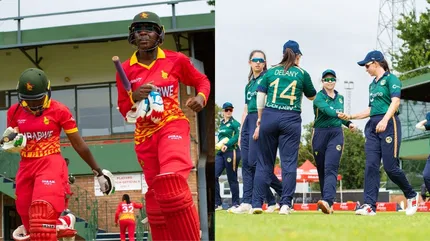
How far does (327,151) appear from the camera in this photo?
6574mm

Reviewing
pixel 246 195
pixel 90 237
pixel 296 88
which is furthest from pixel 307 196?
pixel 90 237

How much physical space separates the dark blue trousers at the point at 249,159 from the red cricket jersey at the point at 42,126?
175cm

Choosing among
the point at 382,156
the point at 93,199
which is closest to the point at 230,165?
the point at 382,156

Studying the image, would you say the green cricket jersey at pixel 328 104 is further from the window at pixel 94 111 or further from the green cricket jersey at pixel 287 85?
the window at pixel 94 111

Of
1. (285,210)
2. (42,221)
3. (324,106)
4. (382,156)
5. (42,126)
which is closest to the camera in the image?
(42,221)

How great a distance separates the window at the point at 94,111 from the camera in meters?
14.4

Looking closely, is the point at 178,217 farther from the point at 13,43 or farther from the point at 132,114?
the point at 13,43

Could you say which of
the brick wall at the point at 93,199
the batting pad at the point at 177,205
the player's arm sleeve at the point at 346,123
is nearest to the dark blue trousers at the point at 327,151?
the player's arm sleeve at the point at 346,123

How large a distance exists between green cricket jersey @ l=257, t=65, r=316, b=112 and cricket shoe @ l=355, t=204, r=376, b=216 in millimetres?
967

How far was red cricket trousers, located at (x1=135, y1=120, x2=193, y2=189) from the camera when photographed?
3926 mm

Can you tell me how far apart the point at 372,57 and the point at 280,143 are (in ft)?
3.42

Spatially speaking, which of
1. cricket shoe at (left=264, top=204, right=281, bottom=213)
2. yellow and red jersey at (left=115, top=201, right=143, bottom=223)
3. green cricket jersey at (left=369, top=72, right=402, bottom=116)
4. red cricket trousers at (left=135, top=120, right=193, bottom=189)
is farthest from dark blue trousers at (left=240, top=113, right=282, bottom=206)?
yellow and red jersey at (left=115, top=201, right=143, bottom=223)

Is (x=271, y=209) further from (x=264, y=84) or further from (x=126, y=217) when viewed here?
(x=126, y=217)

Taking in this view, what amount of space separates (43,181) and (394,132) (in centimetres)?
286
